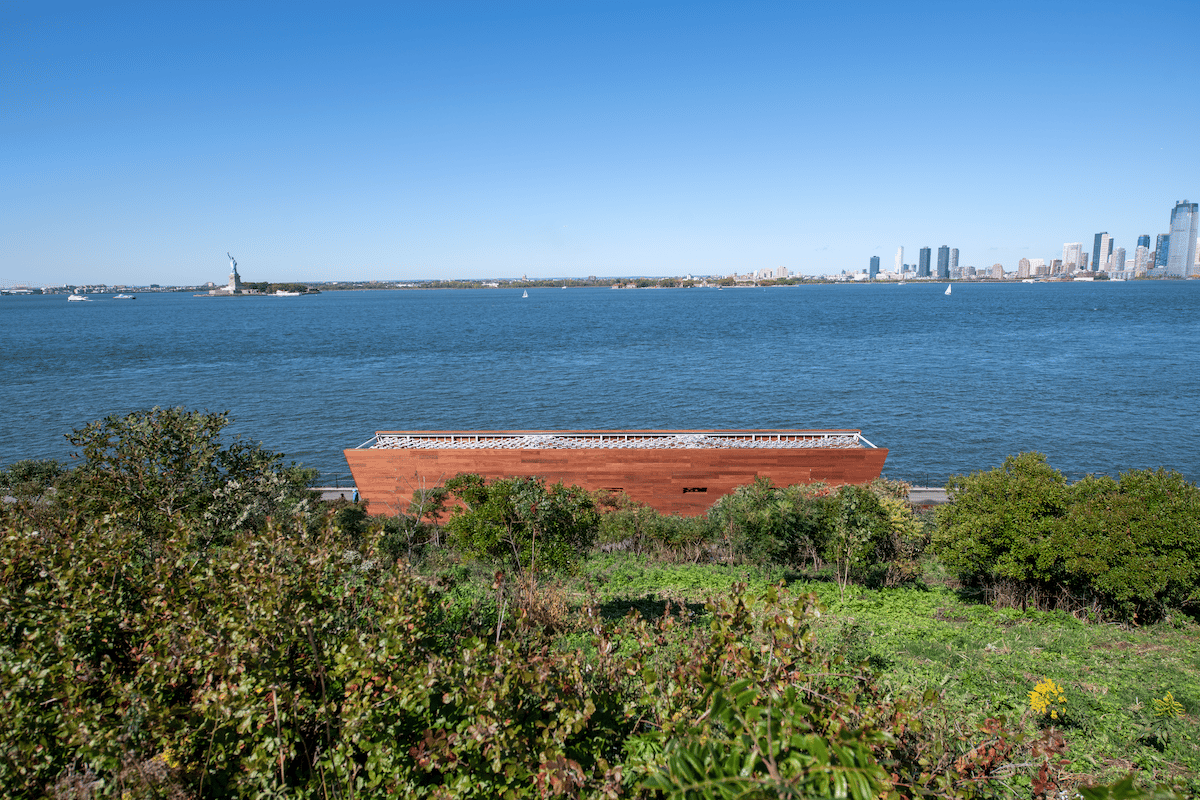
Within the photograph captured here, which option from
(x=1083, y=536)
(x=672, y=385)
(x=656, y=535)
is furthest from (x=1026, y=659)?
(x=672, y=385)

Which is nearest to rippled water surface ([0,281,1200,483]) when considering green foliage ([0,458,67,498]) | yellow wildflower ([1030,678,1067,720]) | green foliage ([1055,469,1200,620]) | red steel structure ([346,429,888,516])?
green foliage ([0,458,67,498])

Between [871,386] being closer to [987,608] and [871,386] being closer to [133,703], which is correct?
[987,608]

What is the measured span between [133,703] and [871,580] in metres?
10.00

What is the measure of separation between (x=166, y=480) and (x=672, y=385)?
31863mm

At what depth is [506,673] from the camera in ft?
11.0

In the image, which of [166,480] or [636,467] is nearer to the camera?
[166,480]

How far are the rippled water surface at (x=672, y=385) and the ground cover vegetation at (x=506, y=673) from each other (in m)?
18.0

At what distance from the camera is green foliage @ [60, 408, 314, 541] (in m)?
7.37

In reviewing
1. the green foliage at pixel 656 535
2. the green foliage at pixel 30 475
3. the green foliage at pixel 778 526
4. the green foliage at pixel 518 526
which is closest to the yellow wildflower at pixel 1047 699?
the green foliage at pixel 518 526

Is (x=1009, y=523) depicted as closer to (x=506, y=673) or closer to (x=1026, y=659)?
(x=1026, y=659)

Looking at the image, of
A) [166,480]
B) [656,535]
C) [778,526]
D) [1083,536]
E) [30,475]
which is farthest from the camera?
[30,475]

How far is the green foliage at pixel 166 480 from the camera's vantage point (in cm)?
737

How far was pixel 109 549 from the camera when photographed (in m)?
4.27

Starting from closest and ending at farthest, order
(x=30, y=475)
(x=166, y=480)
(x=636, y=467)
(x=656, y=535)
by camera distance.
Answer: (x=166, y=480) → (x=656, y=535) → (x=636, y=467) → (x=30, y=475)
